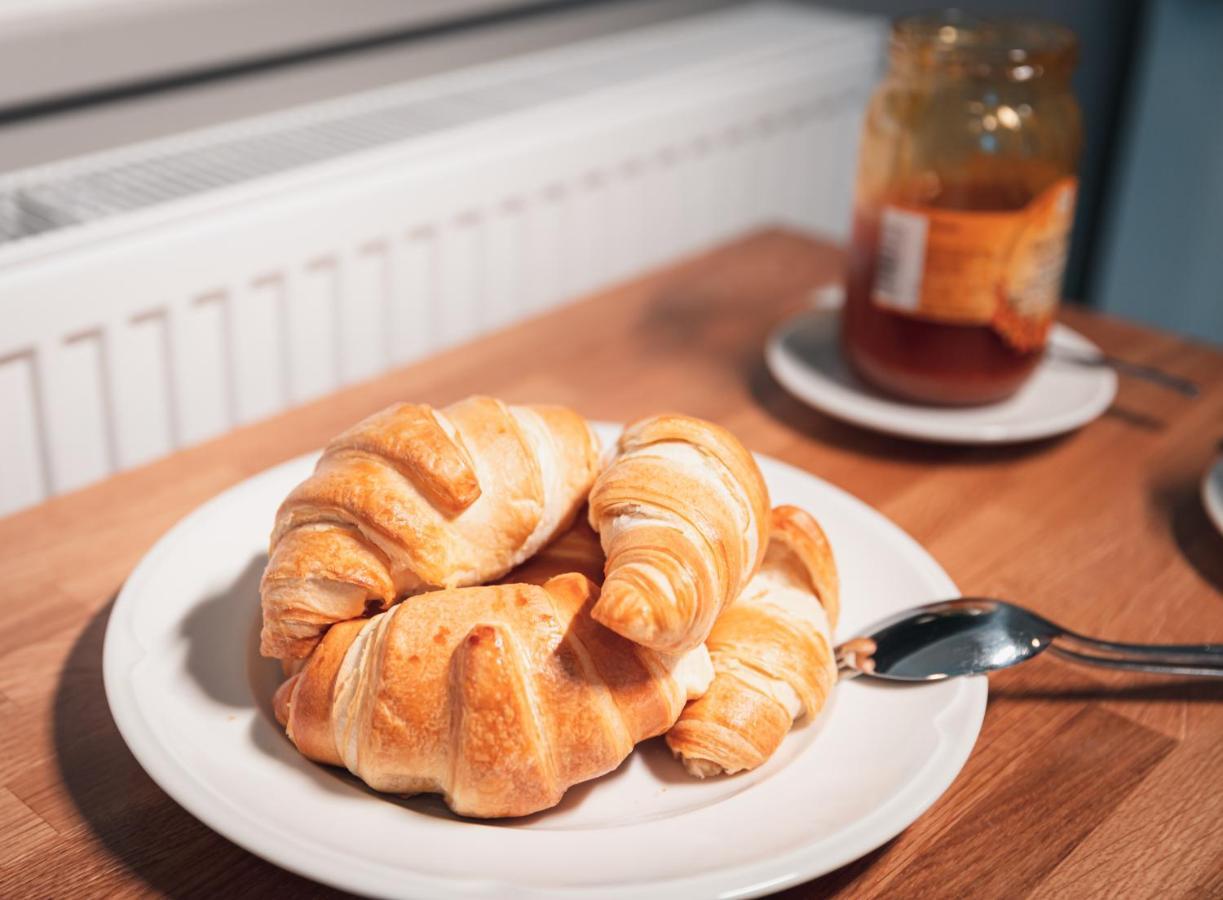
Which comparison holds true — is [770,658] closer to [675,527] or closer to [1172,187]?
[675,527]

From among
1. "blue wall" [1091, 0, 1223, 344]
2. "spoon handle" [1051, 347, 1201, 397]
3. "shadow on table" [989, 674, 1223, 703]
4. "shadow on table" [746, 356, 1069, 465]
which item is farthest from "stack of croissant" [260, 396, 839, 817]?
"blue wall" [1091, 0, 1223, 344]

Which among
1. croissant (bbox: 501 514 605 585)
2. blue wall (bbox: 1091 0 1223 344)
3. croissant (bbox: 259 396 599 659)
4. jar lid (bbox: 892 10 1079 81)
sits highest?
jar lid (bbox: 892 10 1079 81)

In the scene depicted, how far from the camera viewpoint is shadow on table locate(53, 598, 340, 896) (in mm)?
492

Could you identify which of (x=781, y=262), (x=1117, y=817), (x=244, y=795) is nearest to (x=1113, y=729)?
(x=1117, y=817)

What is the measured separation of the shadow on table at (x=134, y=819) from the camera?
492 millimetres

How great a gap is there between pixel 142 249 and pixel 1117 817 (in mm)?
748

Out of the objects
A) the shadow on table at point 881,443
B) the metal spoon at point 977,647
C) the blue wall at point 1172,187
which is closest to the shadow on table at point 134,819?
the metal spoon at point 977,647

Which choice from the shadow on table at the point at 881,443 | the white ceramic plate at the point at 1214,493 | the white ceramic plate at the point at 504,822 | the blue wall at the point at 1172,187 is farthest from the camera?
the blue wall at the point at 1172,187

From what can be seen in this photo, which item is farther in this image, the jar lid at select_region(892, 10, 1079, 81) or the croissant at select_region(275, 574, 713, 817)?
the jar lid at select_region(892, 10, 1079, 81)

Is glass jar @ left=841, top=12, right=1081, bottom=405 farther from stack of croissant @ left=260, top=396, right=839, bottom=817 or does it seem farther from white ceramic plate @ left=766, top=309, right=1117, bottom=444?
stack of croissant @ left=260, top=396, right=839, bottom=817

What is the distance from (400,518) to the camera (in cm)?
52

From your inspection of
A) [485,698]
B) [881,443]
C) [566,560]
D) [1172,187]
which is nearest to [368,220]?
[881,443]

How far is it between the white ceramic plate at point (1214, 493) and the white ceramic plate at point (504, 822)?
9.1 inches

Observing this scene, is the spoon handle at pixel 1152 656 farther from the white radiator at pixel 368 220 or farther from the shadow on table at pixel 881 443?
the white radiator at pixel 368 220
